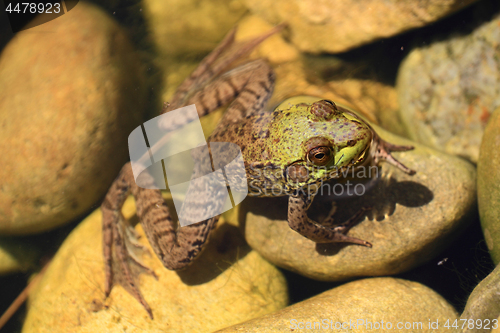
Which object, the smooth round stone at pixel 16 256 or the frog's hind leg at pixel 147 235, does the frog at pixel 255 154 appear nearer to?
the frog's hind leg at pixel 147 235

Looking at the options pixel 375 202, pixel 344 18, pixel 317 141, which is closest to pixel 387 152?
pixel 375 202

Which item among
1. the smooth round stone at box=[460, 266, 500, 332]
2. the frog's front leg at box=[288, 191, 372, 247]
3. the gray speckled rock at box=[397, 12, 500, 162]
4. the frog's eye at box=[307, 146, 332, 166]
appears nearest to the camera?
the smooth round stone at box=[460, 266, 500, 332]

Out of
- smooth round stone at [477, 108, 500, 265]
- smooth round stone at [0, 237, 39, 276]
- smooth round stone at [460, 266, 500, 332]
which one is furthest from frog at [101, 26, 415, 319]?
smooth round stone at [0, 237, 39, 276]

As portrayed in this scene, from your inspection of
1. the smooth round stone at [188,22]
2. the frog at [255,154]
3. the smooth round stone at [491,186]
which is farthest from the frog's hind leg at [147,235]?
the smooth round stone at [491,186]

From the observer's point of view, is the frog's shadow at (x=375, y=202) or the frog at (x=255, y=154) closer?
the frog at (x=255, y=154)

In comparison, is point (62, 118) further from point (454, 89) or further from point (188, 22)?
point (454, 89)

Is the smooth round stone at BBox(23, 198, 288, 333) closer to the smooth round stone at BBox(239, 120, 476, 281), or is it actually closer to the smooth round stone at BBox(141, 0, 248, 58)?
the smooth round stone at BBox(239, 120, 476, 281)
